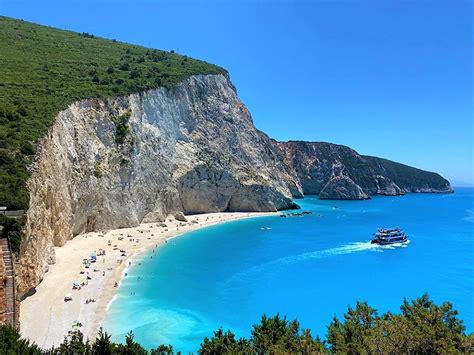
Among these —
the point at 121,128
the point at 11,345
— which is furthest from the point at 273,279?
the point at 121,128

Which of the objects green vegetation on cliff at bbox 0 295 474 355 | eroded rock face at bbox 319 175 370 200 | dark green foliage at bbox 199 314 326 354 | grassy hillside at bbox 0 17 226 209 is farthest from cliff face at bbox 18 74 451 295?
eroded rock face at bbox 319 175 370 200

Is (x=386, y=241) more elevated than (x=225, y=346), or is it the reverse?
(x=225, y=346)

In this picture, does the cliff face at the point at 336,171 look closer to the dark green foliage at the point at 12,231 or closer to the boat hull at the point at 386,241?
the boat hull at the point at 386,241

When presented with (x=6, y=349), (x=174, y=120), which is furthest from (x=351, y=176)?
(x=6, y=349)

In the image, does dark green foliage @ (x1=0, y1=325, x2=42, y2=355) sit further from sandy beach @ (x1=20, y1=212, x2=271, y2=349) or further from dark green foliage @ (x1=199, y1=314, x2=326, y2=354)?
sandy beach @ (x1=20, y1=212, x2=271, y2=349)

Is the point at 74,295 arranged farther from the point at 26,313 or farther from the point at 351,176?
the point at 351,176

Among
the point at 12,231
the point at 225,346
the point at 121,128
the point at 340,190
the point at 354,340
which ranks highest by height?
the point at 121,128

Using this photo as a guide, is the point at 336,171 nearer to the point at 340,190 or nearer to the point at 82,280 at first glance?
the point at 340,190
